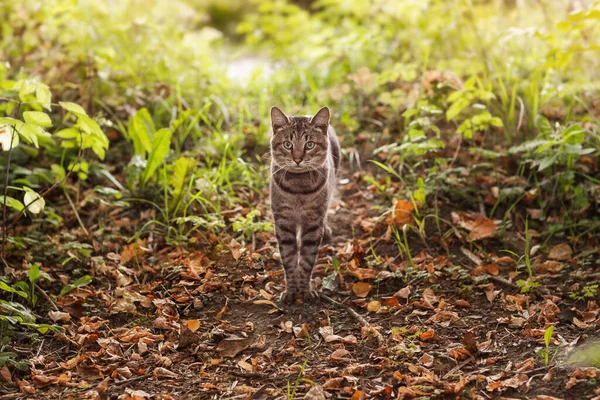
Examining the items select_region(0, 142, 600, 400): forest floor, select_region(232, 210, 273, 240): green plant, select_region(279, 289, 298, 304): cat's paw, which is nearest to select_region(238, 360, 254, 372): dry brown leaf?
select_region(0, 142, 600, 400): forest floor

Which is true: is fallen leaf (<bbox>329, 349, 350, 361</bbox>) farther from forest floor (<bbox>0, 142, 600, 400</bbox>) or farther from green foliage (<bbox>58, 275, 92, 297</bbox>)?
green foliage (<bbox>58, 275, 92, 297</bbox>)

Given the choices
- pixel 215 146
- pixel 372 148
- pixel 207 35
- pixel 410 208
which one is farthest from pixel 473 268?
pixel 207 35

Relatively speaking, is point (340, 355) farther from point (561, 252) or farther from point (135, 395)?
point (561, 252)

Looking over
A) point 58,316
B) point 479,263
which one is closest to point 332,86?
point 479,263

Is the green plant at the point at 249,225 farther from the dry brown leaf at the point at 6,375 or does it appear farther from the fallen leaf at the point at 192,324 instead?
the dry brown leaf at the point at 6,375


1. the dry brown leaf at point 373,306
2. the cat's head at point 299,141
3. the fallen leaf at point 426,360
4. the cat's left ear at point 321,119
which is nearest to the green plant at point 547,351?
the fallen leaf at point 426,360

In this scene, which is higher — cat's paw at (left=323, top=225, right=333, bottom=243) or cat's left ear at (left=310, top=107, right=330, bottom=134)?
cat's left ear at (left=310, top=107, right=330, bottom=134)

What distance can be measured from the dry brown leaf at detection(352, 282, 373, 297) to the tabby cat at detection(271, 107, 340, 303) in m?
0.25

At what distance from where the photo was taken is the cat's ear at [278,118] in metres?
3.81

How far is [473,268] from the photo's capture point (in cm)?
407

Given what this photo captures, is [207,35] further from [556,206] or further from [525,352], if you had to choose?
[525,352]

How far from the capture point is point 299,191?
3.86 meters

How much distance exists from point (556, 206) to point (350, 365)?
2.18 meters

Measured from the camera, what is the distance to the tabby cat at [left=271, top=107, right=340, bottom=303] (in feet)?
12.4
